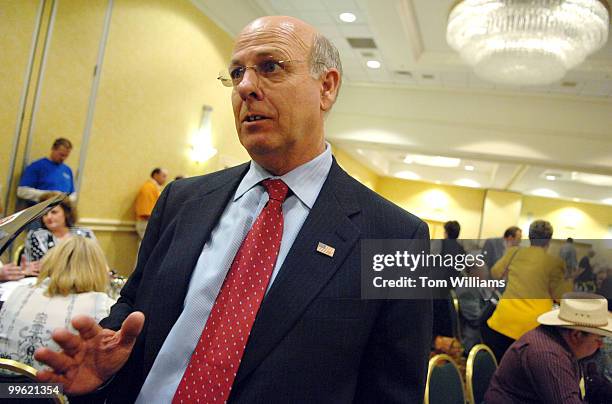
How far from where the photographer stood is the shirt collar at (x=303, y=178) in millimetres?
1108

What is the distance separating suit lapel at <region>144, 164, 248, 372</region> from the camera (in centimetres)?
99

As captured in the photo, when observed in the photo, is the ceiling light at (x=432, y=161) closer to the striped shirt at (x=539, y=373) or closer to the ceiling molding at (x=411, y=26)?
the ceiling molding at (x=411, y=26)

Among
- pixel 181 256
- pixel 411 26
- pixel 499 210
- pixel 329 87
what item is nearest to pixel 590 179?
pixel 499 210

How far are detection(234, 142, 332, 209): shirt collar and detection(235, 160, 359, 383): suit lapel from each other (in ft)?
0.11

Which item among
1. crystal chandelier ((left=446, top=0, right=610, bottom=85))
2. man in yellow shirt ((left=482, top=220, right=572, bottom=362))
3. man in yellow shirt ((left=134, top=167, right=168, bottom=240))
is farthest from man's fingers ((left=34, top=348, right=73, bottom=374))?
man in yellow shirt ((left=134, top=167, right=168, bottom=240))

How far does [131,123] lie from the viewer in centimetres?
511

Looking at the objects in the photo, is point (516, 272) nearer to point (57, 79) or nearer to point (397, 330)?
point (397, 330)

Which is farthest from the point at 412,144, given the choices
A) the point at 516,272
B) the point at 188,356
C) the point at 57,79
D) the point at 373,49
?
the point at 188,356

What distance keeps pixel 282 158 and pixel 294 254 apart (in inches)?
10.4

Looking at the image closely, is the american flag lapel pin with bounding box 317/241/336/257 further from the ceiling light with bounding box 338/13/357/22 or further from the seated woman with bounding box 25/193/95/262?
the ceiling light with bounding box 338/13/357/22

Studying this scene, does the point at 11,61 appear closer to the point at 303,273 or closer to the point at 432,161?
the point at 303,273

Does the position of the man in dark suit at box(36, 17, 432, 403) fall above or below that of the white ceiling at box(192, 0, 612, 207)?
below

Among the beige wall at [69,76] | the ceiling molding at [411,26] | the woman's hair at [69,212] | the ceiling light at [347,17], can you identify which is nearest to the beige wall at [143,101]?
the beige wall at [69,76]

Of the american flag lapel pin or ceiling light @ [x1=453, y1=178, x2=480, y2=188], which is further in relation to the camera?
ceiling light @ [x1=453, y1=178, x2=480, y2=188]
